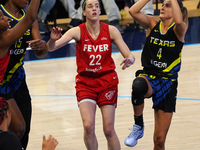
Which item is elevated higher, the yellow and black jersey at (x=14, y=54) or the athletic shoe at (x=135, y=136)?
the yellow and black jersey at (x=14, y=54)

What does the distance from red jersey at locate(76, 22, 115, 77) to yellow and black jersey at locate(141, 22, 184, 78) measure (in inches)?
16.8

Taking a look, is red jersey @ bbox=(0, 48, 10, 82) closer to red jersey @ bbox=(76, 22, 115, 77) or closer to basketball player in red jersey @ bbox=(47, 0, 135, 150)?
basketball player in red jersey @ bbox=(47, 0, 135, 150)

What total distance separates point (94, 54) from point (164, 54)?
2.28 feet

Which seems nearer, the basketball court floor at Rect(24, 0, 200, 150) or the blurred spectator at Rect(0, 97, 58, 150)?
the blurred spectator at Rect(0, 97, 58, 150)

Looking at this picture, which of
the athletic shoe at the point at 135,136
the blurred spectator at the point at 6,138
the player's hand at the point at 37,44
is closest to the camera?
the blurred spectator at the point at 6,138

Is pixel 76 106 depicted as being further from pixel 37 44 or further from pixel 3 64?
pixel 3 64

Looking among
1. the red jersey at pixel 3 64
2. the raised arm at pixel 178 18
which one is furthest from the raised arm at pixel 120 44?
the red jersey at pixel 3 64

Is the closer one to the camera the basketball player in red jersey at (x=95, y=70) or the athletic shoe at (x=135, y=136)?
the basketball player in red jersey at (x=95, y=70)

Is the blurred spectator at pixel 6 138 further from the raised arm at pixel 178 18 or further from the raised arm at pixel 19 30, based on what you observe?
the raised arm at pixel 178 18

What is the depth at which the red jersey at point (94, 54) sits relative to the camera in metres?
3.75

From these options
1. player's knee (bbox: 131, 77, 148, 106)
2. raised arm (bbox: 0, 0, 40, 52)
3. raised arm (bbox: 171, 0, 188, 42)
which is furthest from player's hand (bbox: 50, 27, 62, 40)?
raised arm (bbox: 171, 0, 188, 42)

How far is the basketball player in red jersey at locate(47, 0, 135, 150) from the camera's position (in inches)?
145

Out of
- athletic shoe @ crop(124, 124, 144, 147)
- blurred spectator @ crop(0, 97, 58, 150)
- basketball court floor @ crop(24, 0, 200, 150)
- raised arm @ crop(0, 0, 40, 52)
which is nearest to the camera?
blurred spectator @ crop(0, 97, 58, 150)

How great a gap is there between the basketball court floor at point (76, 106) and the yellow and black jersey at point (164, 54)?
3.43ft
